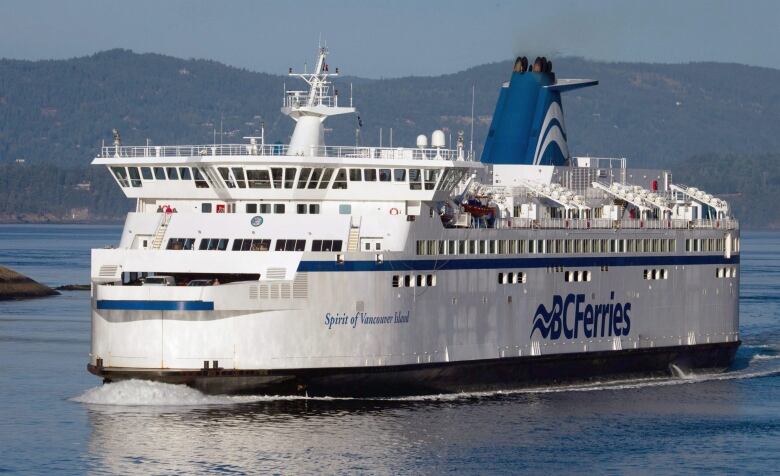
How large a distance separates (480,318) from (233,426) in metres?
8.13

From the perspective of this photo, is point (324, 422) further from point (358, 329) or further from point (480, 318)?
point (480, 318)

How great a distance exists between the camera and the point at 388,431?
35.7m

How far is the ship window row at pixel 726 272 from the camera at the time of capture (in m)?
49.8

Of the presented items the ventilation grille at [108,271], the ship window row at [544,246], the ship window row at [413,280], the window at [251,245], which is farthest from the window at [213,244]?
the ship window row at [544,246]

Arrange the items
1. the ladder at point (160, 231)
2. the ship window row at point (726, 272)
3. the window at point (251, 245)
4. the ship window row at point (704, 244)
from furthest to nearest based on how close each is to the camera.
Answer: the ship window row at point (726, 272) < the ship window row at point (704, 244) < the ladder at point (160, 231) < the window at point (251, 245)

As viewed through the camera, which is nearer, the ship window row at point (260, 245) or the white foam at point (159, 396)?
the white foam at point (159, 396)

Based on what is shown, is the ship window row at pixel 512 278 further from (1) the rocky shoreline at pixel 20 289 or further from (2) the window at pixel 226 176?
(1) the rocky shoreline at pixel 20 289

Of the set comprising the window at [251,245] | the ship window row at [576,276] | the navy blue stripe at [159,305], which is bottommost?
the navy blue stripe at [159,305]

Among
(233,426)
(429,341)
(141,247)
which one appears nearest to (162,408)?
(233,426)

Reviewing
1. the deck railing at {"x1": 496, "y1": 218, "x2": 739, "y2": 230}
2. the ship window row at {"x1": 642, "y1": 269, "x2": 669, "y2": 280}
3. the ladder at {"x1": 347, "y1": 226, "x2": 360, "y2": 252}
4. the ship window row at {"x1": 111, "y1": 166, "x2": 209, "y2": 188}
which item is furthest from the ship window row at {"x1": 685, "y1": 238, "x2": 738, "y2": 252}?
the ship window row at {"x1": 111, "y1": 166, "x2": 209, "y2": 188}

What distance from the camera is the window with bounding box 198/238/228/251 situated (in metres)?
37.3

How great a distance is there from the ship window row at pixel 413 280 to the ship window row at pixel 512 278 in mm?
2841

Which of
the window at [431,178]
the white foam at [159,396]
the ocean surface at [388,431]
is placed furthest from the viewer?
the window at [431,178]

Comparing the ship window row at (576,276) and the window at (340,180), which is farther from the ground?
the window at (340,180)
